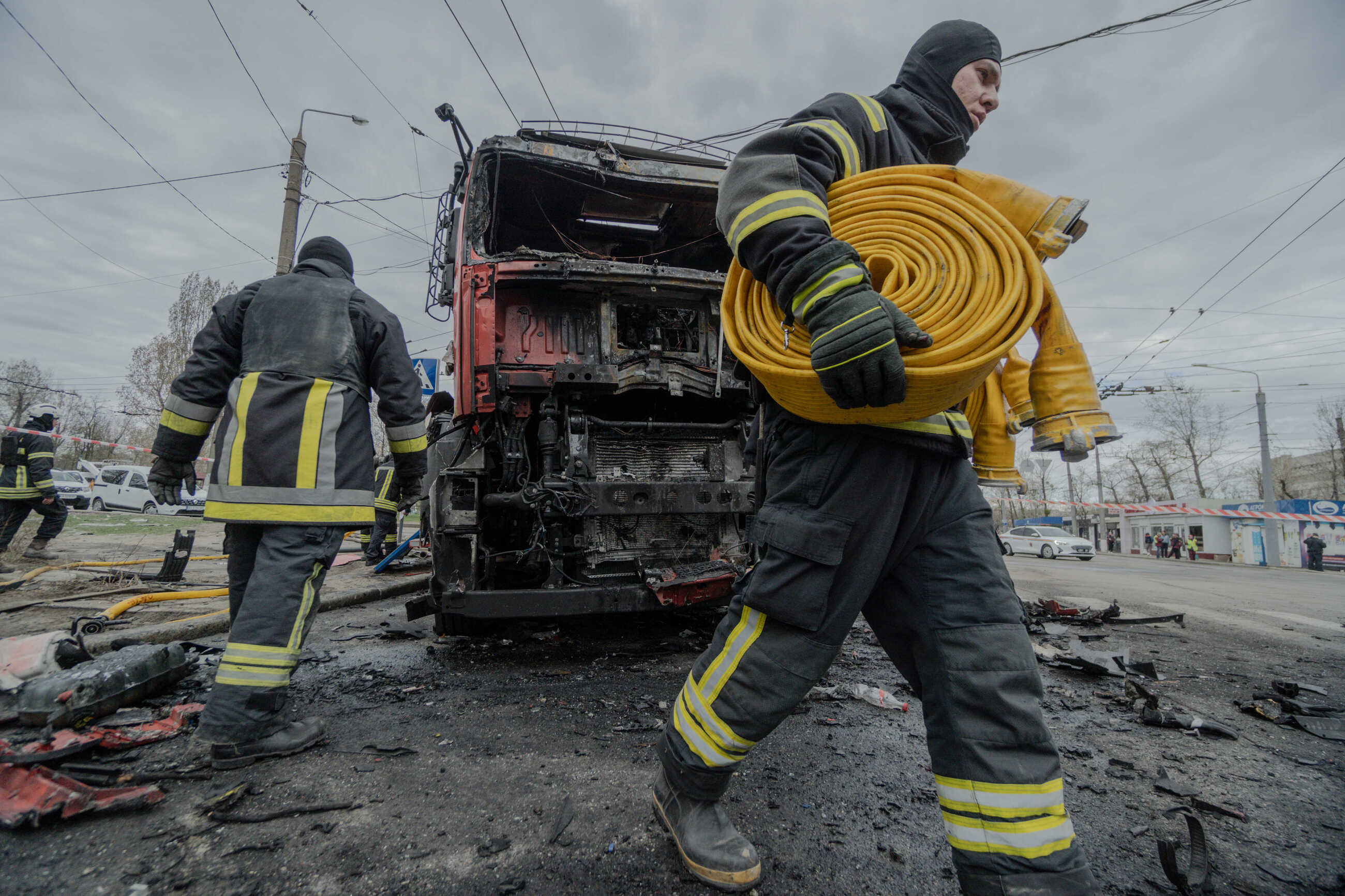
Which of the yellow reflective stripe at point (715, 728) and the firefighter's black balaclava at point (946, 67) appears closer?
the yellow reflective stripe at point (715, 728)

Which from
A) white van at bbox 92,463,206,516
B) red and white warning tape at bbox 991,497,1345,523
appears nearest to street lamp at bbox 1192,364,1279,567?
red and white warning tape at bbox 991,497,1345,523

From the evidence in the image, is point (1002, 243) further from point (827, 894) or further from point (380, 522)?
point (380, 522)

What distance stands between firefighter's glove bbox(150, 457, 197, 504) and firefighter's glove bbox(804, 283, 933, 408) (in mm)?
2398

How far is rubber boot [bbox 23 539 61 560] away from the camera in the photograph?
623cm

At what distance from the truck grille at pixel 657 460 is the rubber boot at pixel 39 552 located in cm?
660

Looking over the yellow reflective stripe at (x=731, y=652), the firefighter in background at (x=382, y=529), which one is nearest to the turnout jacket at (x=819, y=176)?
the yellow reflective stripe at (x=731, y=652)

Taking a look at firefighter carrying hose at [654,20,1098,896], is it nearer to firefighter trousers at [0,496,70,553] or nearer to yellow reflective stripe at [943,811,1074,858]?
yellow reflective stripe at [943,811,1074,858]

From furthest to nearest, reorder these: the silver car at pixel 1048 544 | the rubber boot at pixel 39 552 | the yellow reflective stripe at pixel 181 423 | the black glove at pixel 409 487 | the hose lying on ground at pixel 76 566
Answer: the silver car at pixel 1048 544 < the rubber boot at pixel 39 552 < the hose lying on ground at pixel 76 566 < the black glove at pixel 409 487 < the yellow reflective stripe at pixel 181 423

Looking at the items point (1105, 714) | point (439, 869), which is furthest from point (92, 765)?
point (1105, 714)

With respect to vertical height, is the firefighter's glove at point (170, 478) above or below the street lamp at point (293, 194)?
below

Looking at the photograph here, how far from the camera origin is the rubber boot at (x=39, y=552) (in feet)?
20.4

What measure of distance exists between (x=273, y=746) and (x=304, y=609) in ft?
1.41

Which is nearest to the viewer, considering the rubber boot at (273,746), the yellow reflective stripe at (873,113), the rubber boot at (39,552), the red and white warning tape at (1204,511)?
the yellow reflective stripe at (873,113)

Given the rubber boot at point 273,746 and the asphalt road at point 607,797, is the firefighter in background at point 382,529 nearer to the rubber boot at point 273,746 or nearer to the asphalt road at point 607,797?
the asphalt road at point 607,797
